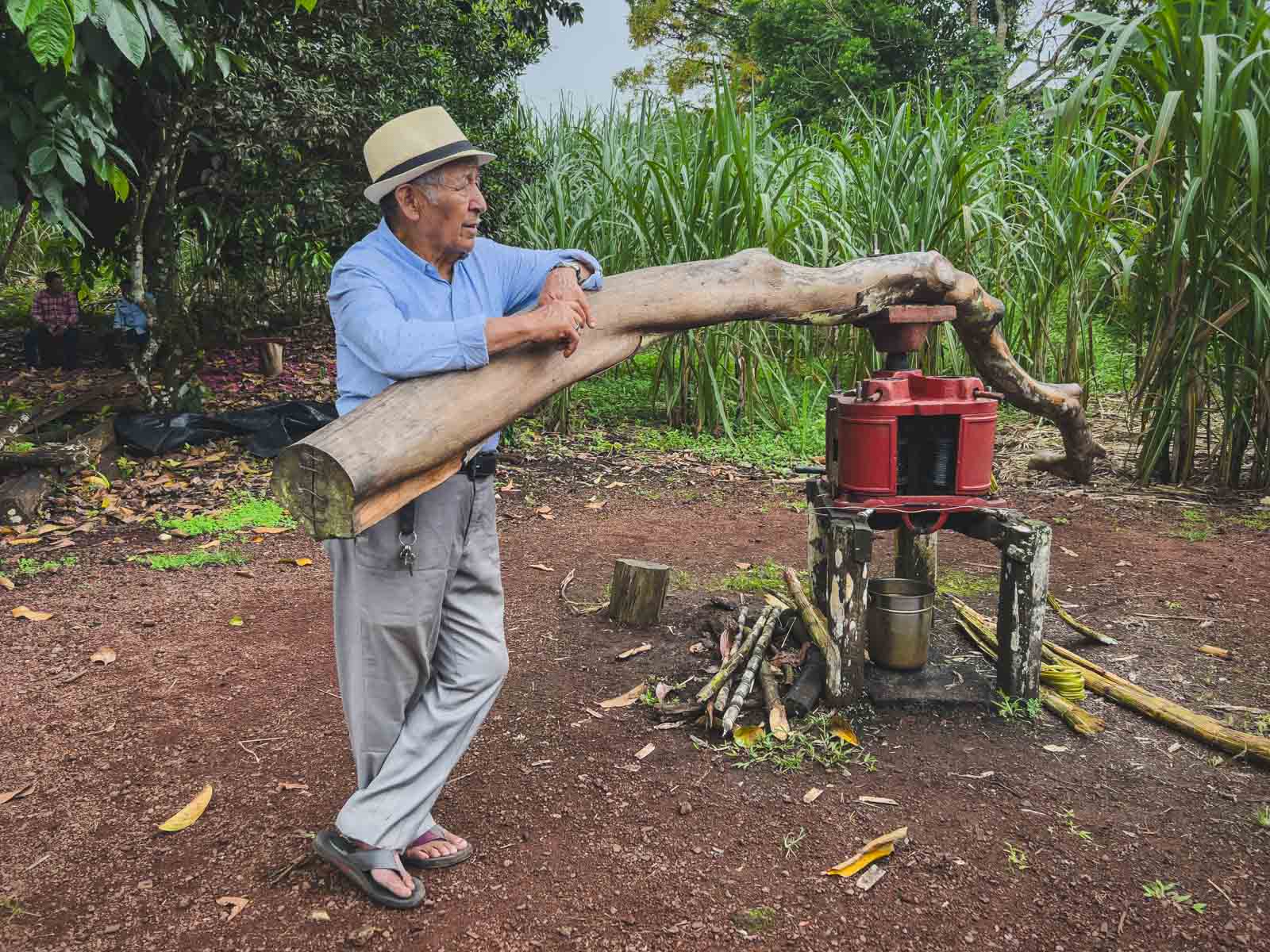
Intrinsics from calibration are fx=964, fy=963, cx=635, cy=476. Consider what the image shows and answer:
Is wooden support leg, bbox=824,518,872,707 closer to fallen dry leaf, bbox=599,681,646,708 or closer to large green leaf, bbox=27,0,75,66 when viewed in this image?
fallen dry leaf, bbox=599,681,646,708

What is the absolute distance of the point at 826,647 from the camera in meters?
2.95

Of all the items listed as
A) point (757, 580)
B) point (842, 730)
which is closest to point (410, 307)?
point (842, 730)

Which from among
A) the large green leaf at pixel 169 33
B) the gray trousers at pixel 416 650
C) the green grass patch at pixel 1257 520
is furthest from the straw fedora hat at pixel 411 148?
the green grass patch at pixel 1257 520

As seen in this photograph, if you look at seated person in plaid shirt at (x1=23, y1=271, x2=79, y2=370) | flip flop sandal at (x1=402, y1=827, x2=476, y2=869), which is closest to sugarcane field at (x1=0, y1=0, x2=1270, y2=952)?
flip flop sandal at (x1=402, y1=827, x2=476, y2=869)

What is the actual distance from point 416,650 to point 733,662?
1248 mm

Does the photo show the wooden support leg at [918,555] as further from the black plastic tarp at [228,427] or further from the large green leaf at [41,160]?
the black plastic tarp at [228,427]

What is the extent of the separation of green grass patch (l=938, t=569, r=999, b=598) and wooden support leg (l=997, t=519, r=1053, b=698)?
107cm

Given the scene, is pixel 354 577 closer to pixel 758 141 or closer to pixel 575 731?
pixel 575 731

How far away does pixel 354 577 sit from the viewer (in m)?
2.08

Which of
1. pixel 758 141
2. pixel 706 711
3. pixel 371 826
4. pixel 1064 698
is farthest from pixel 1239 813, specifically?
pixel 758 141

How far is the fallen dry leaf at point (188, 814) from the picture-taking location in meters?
2.46

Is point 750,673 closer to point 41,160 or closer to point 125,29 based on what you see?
point 125,29

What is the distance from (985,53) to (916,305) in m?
15.5

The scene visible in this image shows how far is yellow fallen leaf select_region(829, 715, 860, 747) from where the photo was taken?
9.07 feet
